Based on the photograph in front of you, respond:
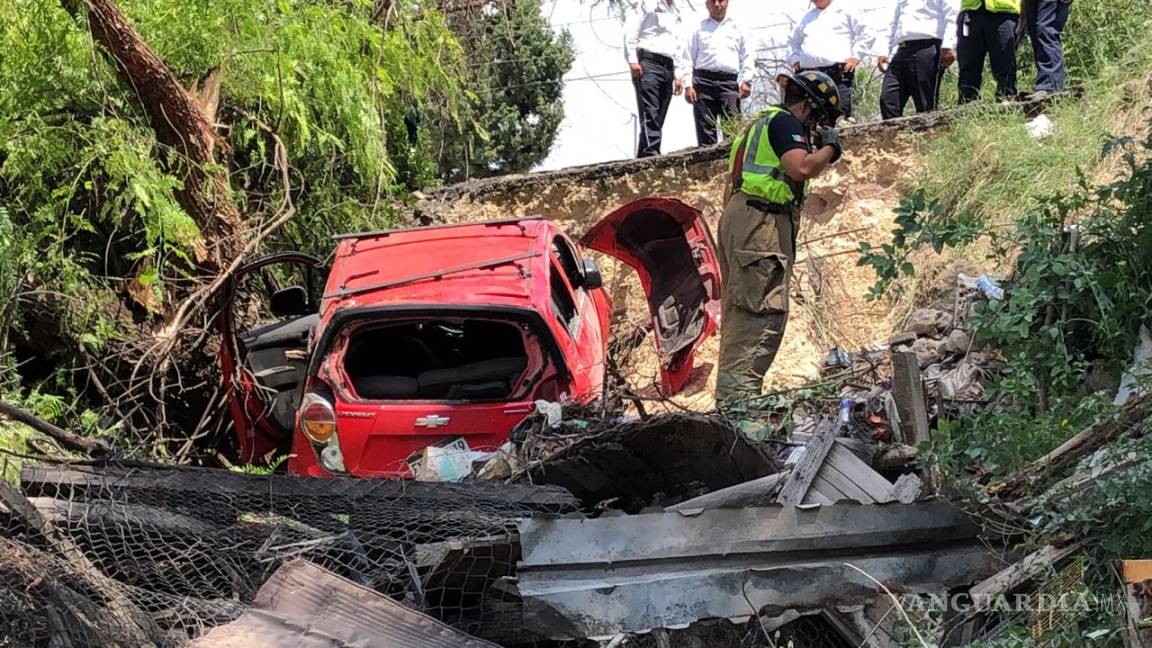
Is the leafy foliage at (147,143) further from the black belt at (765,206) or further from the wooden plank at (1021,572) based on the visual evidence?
the wooden plank at (1021,572)

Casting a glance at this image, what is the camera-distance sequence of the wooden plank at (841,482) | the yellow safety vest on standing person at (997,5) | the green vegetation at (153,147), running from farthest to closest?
1. the yellow safety vest on standing person at (997,5)
2. the green vegetation at (153,147)
3. the wooden plank at (841,482)

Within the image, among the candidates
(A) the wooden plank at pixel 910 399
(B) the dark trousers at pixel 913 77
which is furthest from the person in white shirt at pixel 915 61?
(A) the wooden plank at pixel 910 399

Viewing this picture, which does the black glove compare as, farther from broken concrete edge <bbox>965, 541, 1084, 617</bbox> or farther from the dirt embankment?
broken concrete edge <bbox>965, 541, 1084, 617</bbox>

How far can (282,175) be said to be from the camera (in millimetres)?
9602

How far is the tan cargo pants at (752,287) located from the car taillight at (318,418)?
6.98 feet

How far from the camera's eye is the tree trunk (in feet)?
26.4

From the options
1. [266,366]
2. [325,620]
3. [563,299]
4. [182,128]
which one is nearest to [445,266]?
[563,299]

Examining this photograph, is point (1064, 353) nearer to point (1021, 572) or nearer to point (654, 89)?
point (1021, 572)

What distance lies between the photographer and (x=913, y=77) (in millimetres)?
10773

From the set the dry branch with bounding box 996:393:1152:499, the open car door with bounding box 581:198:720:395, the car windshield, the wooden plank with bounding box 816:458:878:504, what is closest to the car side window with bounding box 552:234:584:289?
the open car door with bounding box 581:198:720:395

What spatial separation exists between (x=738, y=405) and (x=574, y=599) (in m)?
2.44

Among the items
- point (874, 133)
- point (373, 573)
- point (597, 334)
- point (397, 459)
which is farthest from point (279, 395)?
point (874, 133)

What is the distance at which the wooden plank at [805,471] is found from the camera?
445 centimetres

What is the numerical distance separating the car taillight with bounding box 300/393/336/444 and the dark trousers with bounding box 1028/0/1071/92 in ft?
22.6
